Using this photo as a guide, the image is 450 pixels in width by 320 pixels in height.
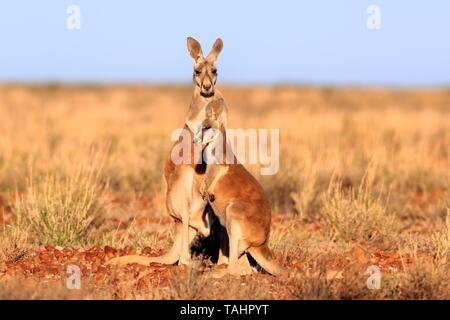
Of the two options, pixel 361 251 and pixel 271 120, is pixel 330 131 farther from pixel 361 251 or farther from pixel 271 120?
pixel 361 251

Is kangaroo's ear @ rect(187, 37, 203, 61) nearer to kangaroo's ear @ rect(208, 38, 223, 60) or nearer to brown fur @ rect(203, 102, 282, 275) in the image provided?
kangaroo's ear @ rect(208, 38, 223, 60)

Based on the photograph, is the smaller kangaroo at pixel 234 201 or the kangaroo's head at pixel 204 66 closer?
the smaller kangaroo at pixel 234 201

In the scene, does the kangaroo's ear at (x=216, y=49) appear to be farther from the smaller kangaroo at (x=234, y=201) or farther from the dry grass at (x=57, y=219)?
the dry grass at (x=57, y=219)

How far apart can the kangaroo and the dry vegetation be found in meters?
0.25

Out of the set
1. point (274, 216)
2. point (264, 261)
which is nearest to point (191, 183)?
point (264, 261)

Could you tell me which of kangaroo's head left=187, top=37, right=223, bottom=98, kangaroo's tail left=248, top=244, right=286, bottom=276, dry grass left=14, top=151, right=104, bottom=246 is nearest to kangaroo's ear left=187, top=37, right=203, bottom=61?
kangaroo's head left=187, top=37, right=223, bottom=98

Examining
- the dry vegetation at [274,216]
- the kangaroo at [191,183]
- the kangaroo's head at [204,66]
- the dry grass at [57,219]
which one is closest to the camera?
the dry vegetation at [274,216]

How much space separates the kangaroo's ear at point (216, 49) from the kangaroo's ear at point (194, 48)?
0.10 m

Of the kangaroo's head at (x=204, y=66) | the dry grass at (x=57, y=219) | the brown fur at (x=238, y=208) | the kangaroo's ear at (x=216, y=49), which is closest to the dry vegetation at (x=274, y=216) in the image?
the dry grass at (x=57, y=219)

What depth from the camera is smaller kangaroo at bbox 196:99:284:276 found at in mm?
6621

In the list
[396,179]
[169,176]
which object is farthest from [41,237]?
[396,179]

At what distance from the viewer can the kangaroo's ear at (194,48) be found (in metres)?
7.32

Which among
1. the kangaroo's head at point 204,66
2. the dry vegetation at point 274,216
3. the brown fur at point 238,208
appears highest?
the kangaroo's head at point 204,66

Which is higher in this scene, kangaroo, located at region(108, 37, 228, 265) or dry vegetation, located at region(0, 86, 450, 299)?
kangaroo, located at region(108, 37, 228, 265)
